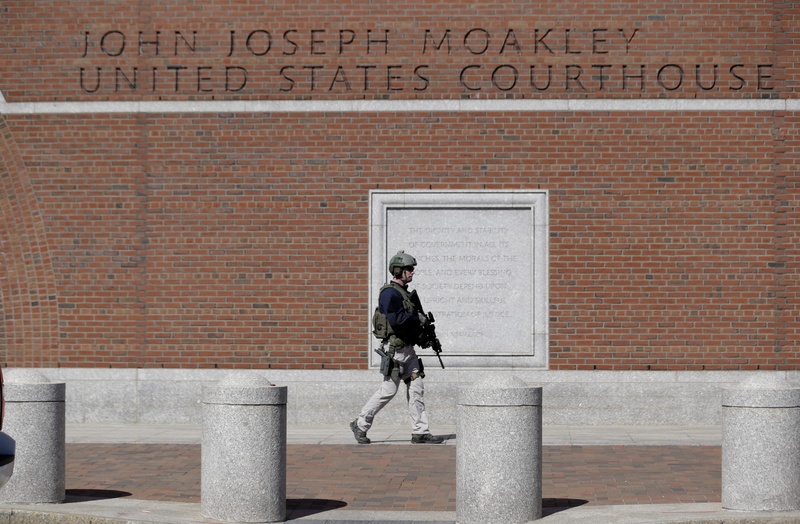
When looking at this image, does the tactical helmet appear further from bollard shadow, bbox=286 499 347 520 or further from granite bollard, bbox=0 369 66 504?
granite bollard, bbox=0 369 66 504

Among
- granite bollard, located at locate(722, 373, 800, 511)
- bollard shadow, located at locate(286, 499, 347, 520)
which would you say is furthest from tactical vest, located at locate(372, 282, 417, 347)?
granite bollard, located at locate(722, 373, 800, 511)

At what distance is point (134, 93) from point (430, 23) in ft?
11.9

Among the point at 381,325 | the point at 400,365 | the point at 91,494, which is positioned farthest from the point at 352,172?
the point at 91,494

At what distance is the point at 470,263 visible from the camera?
15055 millimetres

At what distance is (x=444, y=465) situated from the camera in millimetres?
11562

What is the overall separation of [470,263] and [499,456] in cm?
660

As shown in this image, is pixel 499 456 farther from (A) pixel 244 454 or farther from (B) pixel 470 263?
(B) pixel 470 263

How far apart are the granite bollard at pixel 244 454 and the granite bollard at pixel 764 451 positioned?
3103 mm

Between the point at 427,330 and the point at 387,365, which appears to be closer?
the point at 387,365

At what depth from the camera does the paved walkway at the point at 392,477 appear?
8891 millimetres

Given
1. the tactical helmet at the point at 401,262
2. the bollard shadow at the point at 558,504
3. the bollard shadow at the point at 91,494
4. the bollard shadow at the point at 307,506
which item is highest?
the tactical helmet at the point at 401,262

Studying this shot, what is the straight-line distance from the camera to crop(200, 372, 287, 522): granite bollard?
8727mm

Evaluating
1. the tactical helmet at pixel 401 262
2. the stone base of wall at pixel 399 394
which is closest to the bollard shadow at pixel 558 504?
the tactical helmet at pixel 401 262

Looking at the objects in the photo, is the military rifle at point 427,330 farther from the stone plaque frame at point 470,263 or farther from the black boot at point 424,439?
the stone plaque frame at point 470,263
